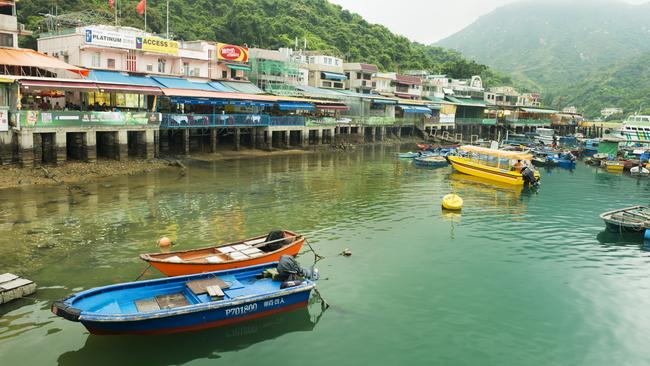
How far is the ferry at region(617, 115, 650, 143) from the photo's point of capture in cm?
7062

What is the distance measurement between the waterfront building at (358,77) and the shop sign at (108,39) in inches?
1555

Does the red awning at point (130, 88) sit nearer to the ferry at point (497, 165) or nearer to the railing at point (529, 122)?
the ferry at point (497, 165)

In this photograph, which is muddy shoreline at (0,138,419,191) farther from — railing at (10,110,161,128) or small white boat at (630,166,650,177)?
small white boat at (630,166,650,177)

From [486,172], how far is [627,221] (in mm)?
18517

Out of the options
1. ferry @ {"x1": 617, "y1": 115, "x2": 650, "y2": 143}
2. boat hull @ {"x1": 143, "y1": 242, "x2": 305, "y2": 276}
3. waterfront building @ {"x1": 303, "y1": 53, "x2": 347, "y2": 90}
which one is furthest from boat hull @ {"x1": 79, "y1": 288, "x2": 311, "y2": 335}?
ferry @ {"x1": 617, "y1": 115, "x2": 650, "y2": 143}

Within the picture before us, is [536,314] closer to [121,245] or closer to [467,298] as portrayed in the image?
[467,298]

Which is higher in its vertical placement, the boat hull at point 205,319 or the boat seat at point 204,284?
the boat seat at point 204,284

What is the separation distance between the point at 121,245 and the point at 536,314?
16675 millimetres

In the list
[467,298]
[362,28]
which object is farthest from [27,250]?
[362,28]

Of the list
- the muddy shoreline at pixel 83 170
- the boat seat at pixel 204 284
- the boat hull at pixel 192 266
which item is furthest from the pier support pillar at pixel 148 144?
the boat seat at pixel 204 284

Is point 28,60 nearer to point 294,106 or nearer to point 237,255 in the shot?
point 294,106

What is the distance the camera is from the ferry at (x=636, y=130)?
232 ft

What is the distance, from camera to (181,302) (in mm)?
14172

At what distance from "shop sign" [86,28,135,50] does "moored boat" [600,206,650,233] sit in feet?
134
